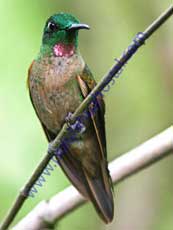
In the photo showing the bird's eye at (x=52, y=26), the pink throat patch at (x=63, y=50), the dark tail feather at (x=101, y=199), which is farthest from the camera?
the pink throat patch at (x=63, y=50)

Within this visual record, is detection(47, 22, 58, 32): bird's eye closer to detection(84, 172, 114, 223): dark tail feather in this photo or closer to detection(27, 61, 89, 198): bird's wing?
detection(27, 61, 89, 198): bird's wing

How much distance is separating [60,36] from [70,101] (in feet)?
0.99

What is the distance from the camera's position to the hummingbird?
104 inches

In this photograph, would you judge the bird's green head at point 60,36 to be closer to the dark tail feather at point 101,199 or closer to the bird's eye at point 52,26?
the bird's eye at point 52,26

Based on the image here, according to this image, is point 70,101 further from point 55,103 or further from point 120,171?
point 120,171

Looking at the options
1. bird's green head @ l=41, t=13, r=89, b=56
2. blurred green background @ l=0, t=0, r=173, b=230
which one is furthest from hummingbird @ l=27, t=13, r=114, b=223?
blurred green background @ l=0, t=0, r=173, b=230

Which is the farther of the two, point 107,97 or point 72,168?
point 107,97

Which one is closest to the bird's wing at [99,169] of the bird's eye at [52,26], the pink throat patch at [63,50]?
the pink throat patch at [63,50]

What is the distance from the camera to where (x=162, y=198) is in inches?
119

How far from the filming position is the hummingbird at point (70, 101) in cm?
265

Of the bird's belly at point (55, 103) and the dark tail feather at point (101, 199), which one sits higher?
the bird's belly at point (55, 103)

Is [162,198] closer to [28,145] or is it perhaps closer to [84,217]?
[84,217]

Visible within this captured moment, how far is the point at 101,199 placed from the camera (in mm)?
2590

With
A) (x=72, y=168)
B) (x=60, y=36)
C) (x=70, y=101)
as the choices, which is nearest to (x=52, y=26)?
(x=60, y=36)
